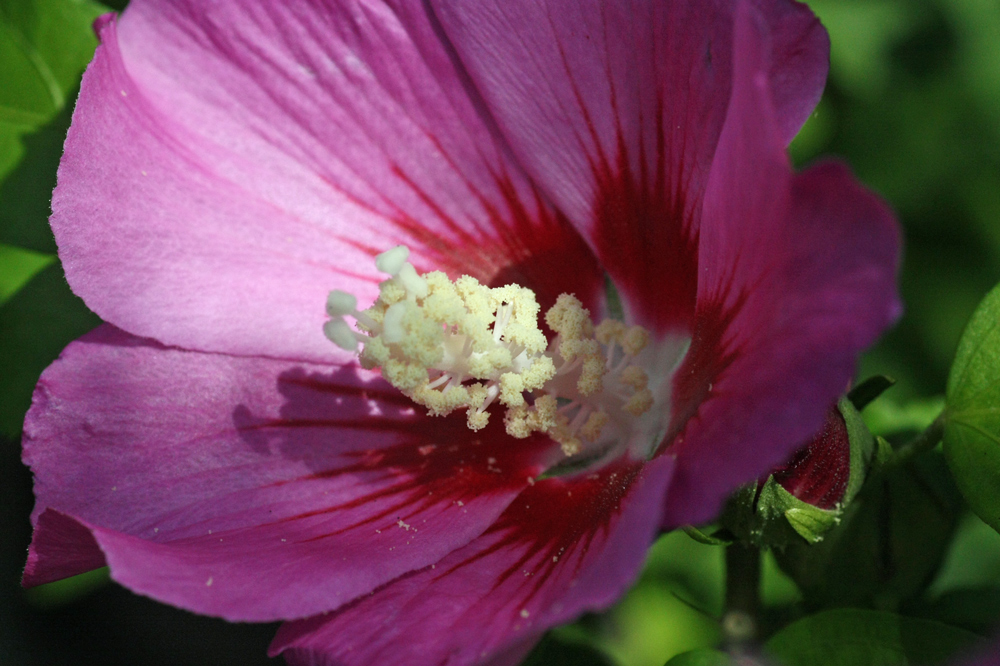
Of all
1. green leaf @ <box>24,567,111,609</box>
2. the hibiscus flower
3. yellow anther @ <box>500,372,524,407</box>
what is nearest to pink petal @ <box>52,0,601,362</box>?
the hibiscus flower

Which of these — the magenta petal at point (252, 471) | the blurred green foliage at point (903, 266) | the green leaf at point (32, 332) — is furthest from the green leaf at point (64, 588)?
the magenta petal at point (252, 471)

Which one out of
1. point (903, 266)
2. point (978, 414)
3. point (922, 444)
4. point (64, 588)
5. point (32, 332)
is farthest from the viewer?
point (903, 266)

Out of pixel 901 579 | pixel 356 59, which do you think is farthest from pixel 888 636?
pixel 356 59

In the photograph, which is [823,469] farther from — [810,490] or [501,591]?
[501,591]

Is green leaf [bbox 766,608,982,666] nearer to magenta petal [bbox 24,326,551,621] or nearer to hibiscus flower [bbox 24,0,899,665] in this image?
hibiscus flower [bbox 24,0,899,665]

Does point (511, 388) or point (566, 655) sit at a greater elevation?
point (511, 388)

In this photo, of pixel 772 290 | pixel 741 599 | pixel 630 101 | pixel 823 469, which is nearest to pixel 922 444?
pixel 823 469

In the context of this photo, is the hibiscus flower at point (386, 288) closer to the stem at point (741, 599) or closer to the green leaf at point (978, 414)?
the stem at point (741, 599)
